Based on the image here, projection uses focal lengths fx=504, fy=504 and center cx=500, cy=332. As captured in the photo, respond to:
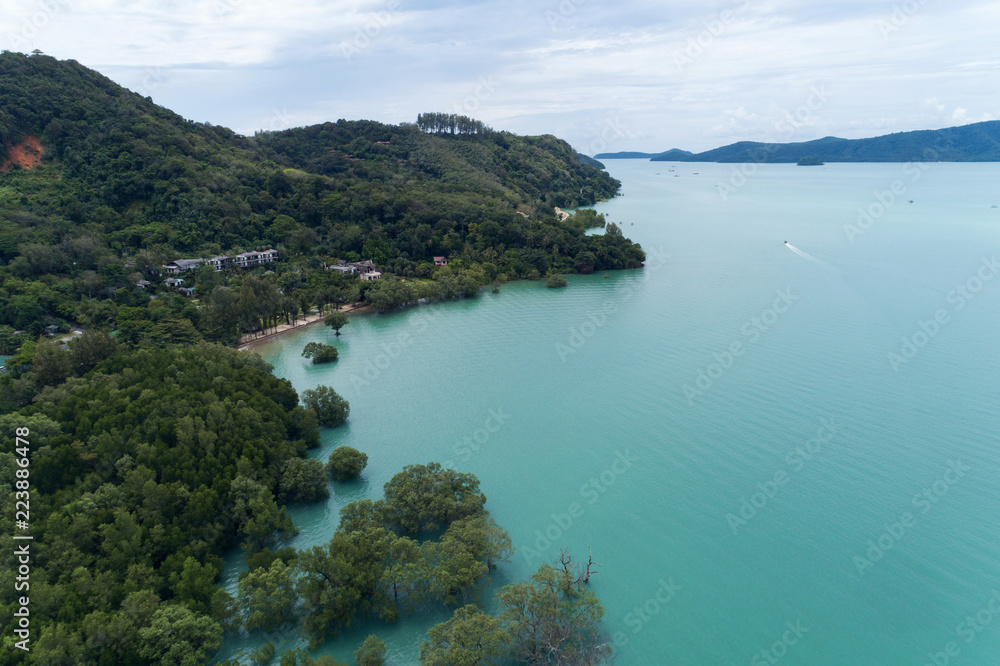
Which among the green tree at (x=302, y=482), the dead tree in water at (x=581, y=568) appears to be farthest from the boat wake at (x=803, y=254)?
the green tree at (x=302, y=482)

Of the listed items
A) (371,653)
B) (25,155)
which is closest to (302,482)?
(371,653)

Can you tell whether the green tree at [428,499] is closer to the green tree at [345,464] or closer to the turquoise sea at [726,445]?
the turquoise sea at [726,445]

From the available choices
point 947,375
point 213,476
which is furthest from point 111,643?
point 947,375

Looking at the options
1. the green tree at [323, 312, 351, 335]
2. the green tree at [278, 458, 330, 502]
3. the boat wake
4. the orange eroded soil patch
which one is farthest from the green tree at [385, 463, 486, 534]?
the orange eroded soil patch

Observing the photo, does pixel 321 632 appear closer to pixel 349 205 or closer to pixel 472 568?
pixel 472 568

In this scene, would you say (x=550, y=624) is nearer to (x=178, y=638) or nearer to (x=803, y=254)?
(x=178, y=638)
